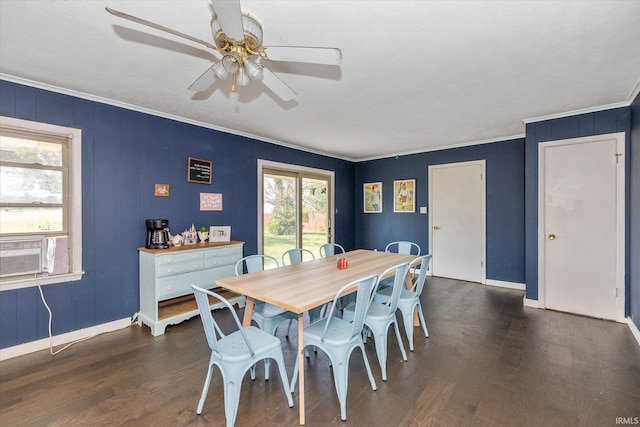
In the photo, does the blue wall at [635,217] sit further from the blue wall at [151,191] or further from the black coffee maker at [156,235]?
the black coffee maker at [156,235]

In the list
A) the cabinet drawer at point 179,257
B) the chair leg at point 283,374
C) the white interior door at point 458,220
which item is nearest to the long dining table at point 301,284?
the chair leg at point 283,374

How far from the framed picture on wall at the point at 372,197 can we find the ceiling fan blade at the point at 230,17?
4917 millimetres

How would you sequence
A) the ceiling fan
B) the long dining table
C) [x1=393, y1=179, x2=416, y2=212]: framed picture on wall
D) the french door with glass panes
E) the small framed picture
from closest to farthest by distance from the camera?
the ceiling fan
the long dining table
the small framed picture
the french door with glass panes
[x1=393, y1=179, x2=416, y2=212]: framed picture on wall

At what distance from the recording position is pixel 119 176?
10.1ft

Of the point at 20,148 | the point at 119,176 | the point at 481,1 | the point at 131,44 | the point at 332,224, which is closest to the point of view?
the point at 481,1

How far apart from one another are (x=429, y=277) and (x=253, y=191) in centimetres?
357

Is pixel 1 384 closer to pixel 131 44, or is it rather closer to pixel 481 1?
pixel 131 44

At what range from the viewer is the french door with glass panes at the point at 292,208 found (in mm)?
4656

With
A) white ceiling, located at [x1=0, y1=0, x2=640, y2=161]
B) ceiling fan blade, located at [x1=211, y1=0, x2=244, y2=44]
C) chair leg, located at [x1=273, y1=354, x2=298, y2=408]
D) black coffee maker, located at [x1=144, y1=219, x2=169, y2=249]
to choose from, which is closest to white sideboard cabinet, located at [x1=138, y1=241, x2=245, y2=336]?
black coffee maker, located at [x1=144, y1=219, x2=169, y2=249]

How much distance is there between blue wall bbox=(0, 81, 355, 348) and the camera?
2.59m

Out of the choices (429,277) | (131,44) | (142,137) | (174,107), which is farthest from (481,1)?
(429,277)

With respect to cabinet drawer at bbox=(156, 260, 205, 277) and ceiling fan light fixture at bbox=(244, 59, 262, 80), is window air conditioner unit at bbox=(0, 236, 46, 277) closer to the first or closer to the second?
cabinet drawer at bbox=(156, 260, 205, 277)

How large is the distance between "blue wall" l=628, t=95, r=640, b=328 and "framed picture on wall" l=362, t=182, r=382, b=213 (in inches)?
145

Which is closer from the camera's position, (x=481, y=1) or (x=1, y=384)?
(x=481, y=1)
